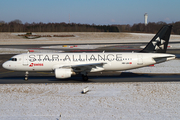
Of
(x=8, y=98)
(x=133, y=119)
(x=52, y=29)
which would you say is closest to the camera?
(x=133, y=119)

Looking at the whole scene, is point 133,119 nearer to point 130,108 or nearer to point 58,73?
point 130,108

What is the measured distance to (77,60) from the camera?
2831 cm

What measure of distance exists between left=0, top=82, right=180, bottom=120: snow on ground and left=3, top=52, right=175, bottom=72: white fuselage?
3.71 metres

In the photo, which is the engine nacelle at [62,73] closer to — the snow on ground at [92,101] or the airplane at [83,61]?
the airplane at [83,61]

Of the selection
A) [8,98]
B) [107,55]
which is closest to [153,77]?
[107,55]

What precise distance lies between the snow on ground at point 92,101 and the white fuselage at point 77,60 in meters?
3.71

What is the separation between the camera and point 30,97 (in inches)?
807

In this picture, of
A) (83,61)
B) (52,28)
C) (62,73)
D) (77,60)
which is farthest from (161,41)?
(52,28)

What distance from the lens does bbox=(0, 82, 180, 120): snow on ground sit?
52.4ft

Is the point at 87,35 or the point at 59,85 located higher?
the point at 87,35

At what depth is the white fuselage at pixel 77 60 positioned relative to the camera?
2802 centimetres

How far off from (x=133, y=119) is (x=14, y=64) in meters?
19.4

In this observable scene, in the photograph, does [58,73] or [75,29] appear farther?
[75,29]

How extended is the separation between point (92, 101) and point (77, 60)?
10.1 metres
